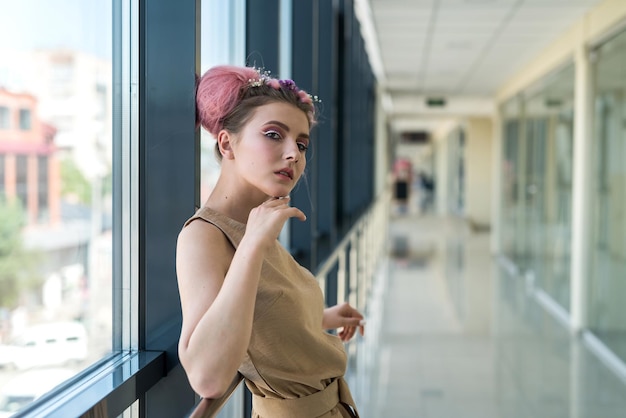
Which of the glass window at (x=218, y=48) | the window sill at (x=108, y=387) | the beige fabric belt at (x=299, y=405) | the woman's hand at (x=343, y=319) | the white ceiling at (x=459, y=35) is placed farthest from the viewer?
the white ceiling at (x=459, y=35)

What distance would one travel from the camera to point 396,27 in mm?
7996

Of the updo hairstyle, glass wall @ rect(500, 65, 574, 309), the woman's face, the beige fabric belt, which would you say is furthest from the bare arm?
glass wall @ rect(500, 65, 574, 309)

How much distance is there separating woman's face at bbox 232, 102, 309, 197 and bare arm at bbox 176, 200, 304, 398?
13 centimetres

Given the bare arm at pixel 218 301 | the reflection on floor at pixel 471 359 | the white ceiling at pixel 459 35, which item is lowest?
the reflection on floor at pixel 471 359

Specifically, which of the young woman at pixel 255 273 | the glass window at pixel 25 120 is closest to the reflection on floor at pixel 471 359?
the young woman at pixel 255 273

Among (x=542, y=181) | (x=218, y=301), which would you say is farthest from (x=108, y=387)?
(x=542, y=181)

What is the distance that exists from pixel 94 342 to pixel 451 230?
19436 mm

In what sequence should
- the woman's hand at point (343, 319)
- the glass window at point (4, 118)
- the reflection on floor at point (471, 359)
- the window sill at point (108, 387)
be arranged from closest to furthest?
1. the glass window at point (4, 118)
2. the window sill at point (108, 387)
3. the woman's hand at point (343, 319)
4. the reflection on floor at point (471, 359)

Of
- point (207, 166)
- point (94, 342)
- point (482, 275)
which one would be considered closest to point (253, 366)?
point (94, 342)

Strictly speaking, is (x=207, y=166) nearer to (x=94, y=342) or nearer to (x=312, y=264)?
(x=94, y=342)

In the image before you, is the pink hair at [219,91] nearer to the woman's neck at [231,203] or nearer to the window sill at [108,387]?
the woman's neck at [231,203]

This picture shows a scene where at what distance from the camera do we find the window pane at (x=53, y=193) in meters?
1.12

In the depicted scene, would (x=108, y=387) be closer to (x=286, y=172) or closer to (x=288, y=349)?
(x=288, y=349)

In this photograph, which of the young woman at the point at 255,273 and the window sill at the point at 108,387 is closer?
the young woman at the point at 255,273
